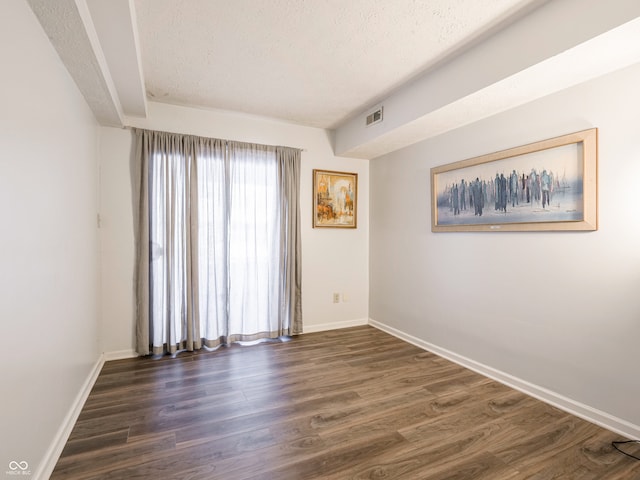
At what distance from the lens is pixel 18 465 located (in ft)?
4.27

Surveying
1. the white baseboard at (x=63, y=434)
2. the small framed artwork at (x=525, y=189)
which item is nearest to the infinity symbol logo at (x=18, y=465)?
the white baseboard at (x=63, y=434)

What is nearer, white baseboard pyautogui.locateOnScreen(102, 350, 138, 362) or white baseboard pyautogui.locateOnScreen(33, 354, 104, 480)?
white baseboard pyautogui.locateOnScreen(33, 354, 104, 480)

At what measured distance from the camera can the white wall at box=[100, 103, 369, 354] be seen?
3.05 meters

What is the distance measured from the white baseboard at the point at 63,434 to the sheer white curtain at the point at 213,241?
0.74 metres

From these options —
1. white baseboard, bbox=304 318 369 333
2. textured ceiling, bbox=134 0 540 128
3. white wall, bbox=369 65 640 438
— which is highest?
textured ceiling, bbox=134 0 540 128

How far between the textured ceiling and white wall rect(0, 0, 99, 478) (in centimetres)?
74

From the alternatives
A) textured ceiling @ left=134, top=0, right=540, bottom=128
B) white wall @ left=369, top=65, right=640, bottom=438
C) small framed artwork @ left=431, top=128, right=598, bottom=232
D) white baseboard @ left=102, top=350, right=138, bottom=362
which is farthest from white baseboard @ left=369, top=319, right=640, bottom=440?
white baseboard @ left=102, top=350, right=138, bottom=362

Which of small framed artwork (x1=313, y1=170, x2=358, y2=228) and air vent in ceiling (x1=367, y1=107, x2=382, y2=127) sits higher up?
air vent in ceiling (x1=367, y1=107, x2=382, y2=127)

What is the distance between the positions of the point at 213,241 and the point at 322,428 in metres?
2.16

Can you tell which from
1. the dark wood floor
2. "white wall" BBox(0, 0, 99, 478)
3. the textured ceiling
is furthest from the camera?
the textured ceiling

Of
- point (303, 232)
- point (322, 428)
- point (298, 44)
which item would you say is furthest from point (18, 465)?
point (303, 232)

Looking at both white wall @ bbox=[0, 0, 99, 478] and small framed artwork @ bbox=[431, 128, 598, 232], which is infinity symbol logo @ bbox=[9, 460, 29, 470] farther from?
small framed artwork @ bbox=[431, 128, 598, 232]

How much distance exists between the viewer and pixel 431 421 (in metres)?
2.06

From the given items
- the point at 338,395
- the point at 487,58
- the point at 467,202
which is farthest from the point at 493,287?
the point at 487,58
